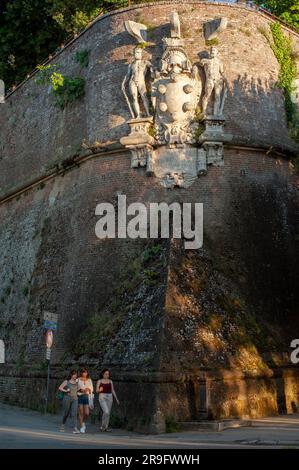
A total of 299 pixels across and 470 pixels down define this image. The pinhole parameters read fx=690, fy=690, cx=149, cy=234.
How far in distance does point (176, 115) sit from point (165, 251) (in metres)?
4.84

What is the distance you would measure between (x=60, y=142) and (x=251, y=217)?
801 centimetres

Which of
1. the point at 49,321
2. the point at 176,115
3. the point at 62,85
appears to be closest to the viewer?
the point at 49,321

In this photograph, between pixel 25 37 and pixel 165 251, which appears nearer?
pixel 165 251

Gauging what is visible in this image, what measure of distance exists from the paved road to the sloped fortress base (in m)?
0.89

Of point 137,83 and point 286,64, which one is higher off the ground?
point 286,64

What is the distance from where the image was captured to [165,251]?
739 inches

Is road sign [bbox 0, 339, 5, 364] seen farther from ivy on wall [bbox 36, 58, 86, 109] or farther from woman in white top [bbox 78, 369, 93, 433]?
woman in white top [bbox 78, 369, 93, 433]

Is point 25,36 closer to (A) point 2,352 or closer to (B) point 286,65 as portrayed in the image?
(B) point 286,65

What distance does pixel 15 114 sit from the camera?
29.8m

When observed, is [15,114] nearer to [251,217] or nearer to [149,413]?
[251,217]

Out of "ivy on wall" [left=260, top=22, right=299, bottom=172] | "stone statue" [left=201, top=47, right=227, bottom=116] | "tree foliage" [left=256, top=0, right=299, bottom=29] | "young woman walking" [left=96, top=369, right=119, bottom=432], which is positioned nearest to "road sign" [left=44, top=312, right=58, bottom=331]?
"young woman walking" [left=96, top=369, right=119, bottom=432]

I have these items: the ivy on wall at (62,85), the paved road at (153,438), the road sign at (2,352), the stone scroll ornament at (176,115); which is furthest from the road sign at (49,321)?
the ivy on wall at (62,85)

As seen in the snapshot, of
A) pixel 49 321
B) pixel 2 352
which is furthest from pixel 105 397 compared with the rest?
pixel 2 352

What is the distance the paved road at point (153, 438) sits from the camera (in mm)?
12312
